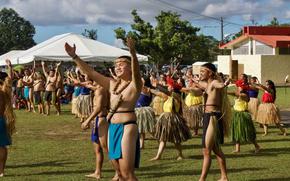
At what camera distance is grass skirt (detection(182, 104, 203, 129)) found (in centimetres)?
1457

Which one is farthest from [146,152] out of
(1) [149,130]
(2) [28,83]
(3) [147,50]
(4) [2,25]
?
(4) [2,25]

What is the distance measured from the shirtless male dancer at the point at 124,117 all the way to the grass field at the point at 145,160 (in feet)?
8.30

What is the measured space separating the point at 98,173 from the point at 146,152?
121 inches

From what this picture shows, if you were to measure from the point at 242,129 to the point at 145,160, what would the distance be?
2288 millimetres

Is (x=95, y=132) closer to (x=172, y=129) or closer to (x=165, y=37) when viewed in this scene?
(x=172, y=129)

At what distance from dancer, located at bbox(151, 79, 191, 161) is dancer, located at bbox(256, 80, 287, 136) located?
4.40 m

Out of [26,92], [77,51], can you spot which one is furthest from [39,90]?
[77,51]

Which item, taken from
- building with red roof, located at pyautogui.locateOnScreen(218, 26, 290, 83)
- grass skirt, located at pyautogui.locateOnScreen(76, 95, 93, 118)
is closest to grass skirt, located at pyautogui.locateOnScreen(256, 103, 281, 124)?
grass skirt, located at pyautogui.locateOnScreen(76, 95, 93, 118)

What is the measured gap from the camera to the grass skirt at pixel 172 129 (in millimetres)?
10672

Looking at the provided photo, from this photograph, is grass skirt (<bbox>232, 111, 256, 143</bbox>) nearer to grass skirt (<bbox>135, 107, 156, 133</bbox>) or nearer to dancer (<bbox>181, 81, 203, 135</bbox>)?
grass skirt (<bbox>135, 107, 156, 133</bbox>)

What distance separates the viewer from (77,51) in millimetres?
25812

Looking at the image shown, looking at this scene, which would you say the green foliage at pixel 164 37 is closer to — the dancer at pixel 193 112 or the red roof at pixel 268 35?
the red roof at pixel 268 35

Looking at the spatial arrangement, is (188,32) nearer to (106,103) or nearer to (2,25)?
(106,103)

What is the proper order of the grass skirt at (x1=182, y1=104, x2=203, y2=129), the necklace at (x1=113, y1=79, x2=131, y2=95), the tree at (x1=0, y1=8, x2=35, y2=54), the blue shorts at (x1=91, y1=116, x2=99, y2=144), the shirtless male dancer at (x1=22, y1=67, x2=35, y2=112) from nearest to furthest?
the necklace at (x1=113, y1=79, x2=131, y2=95) → the blue shorts at (x1=91, y1=116, x2=99, y2=144) → the grass skirt at (x1=182, y1=104, x2=203, y2=129) → the shirtless male dancer at (x1=22, y1=67, x2=35, y2=112) → the tree at (x1=0, y1=8, x2=35, y2=54)
